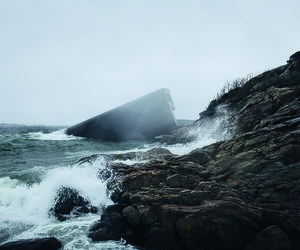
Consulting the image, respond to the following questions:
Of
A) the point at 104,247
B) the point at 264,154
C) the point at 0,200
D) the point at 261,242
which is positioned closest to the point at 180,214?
the point at 261,242

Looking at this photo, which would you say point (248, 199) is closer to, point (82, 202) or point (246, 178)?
point (246, 178)

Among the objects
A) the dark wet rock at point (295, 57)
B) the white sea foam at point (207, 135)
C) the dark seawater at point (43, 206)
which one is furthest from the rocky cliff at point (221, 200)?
the dark wet rock at point (295, 57)

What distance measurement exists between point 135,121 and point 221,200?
96.4 ft

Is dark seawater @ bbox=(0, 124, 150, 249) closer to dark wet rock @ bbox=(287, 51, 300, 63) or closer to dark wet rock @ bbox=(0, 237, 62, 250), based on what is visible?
dark wet rock @ bbox=(0, 237, 62, 250)

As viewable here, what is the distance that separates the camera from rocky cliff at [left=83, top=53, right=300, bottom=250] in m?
4.41

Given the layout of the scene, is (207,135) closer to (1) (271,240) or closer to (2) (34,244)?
(1) (271,240)

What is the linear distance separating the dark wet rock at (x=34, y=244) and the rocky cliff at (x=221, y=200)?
3.46 feet

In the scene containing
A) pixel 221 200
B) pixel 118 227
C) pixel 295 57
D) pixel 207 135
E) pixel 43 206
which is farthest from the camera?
pixel 207 135

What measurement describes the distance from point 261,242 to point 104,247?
3982mm

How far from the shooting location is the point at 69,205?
22.3 ft

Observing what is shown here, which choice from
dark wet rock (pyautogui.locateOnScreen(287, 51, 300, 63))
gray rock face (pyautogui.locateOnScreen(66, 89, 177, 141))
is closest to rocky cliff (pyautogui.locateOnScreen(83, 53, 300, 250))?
dark wet rock (pyautogui.locateOnScreen(287, 51, 300, 63))

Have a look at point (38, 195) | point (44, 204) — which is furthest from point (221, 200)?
point (38, 195)

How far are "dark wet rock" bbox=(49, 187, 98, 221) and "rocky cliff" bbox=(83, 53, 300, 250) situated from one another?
1113mm

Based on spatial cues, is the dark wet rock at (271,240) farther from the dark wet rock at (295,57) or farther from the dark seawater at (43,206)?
the dark wet rock at (295,57)
